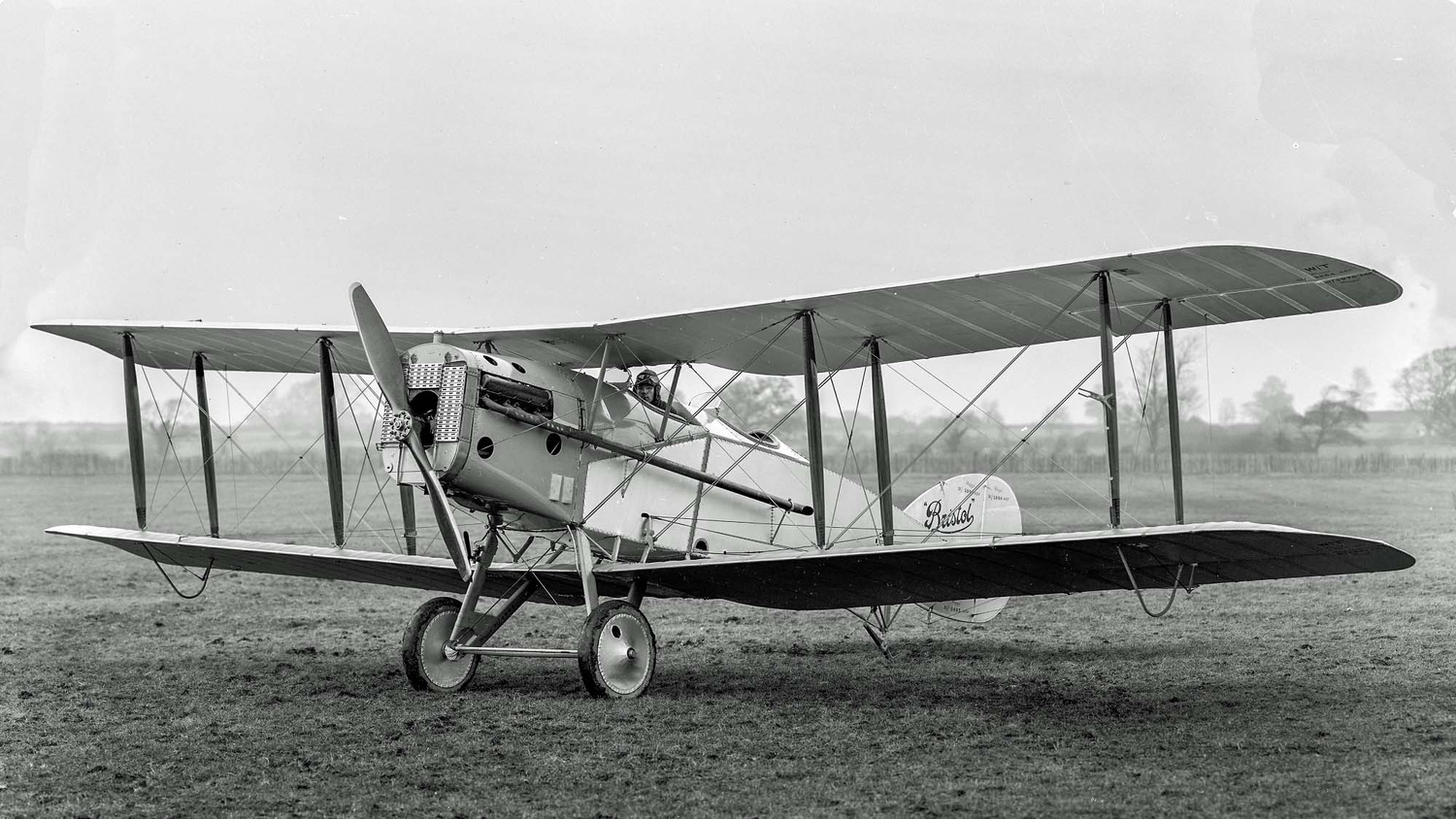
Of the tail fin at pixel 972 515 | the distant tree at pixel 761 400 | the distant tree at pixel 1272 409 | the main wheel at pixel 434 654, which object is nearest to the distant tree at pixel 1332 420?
the distant tree at pixel 1272 409

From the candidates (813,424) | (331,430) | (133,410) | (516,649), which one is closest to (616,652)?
(516,649)

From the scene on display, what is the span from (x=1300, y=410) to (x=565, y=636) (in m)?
20.9

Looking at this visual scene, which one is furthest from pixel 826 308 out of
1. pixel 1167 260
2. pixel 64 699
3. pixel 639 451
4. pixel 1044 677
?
pixel 64 699

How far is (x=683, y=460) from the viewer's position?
8.58 meters

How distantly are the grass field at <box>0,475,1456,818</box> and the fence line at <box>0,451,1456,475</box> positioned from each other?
29.2 ft

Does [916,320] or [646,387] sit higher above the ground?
[916,320]

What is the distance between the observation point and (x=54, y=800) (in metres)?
5.12

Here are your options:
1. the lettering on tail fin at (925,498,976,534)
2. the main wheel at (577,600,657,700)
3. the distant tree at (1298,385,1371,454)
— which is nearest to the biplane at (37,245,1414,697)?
the main wheel at (577,600,657,700)

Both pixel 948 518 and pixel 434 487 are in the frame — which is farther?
pixel 948 518

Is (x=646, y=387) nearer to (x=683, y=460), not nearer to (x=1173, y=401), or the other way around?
(x=683, y=460)

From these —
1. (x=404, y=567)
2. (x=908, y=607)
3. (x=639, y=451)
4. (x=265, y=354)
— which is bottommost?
(x=908, y=607)

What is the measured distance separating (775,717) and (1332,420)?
22.8 m

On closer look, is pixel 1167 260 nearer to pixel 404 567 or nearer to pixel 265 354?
pixel 404 567

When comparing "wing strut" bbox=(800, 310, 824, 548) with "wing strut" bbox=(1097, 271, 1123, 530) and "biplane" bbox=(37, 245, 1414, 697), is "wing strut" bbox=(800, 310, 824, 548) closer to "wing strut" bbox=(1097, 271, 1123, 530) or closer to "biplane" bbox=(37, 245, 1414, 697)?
"biplane" bbox=(37, 245, 1414, 697)
